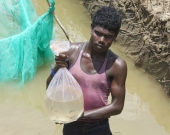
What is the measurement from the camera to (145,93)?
4.64 m

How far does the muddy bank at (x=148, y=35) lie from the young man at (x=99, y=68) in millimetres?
2595

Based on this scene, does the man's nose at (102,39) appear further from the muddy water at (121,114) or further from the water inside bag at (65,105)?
the muddy water at (121,114)

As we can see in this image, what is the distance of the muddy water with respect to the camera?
12.7 feet

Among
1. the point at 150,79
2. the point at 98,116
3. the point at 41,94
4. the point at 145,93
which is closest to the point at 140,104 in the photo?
the point at 145,93

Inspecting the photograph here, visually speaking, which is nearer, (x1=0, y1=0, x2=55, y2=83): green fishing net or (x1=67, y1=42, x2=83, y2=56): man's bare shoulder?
(x1=67, y1=42, x2=83, y2=56): man's bare shoulder

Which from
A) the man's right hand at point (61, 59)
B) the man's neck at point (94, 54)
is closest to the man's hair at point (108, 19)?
the man's neck at point (94, 54)

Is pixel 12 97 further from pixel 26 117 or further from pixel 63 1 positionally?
pixel 63 1

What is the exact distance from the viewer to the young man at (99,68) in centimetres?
202

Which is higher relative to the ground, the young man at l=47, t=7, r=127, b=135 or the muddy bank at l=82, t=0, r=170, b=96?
the young man at l=47, t=7, r=127, b=135

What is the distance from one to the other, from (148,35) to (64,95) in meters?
3.24

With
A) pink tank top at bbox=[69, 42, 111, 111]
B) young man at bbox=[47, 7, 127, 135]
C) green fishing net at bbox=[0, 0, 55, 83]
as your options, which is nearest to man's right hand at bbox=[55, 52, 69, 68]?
young man at bbox=[47, 7, 127, 135]

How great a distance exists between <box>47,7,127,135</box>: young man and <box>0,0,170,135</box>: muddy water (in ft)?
5.87

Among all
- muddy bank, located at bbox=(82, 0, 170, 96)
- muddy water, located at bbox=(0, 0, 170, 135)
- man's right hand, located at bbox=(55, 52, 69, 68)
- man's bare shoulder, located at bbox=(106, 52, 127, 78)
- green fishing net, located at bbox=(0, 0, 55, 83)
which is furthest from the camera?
muddy bank, located at bbox=(82, 0, 170, 96)

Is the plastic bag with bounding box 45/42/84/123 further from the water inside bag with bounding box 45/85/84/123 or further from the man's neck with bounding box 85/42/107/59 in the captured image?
the man's neck with bounding box 85/42/107/59
